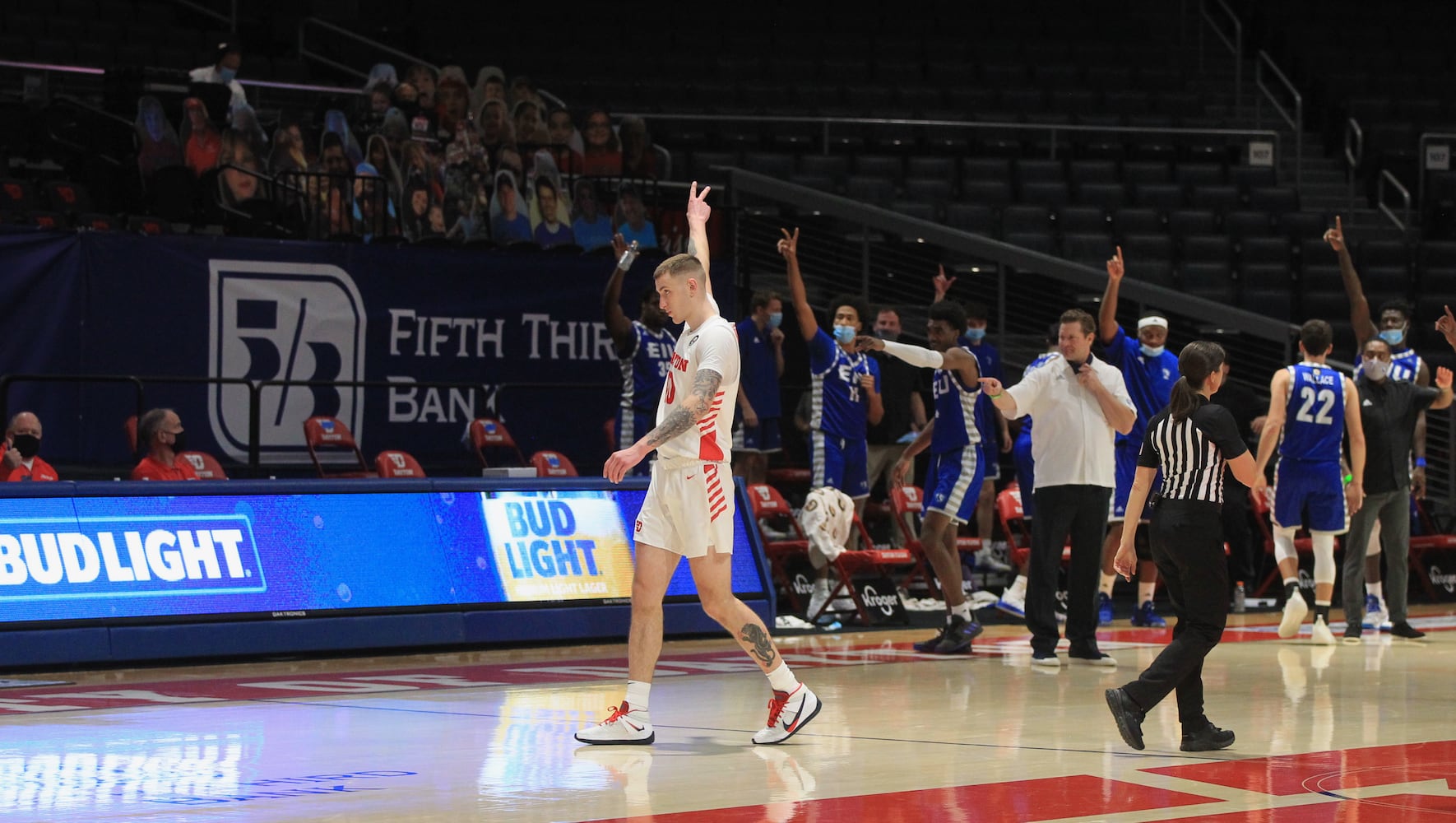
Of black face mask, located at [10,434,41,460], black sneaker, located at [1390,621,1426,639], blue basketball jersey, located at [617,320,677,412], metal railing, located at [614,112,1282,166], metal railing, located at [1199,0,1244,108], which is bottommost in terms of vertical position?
black sneaker, located at [1390,621,1426,639]

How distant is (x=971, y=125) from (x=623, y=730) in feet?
53.9

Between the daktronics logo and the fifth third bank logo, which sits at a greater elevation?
the fifth third bank logo

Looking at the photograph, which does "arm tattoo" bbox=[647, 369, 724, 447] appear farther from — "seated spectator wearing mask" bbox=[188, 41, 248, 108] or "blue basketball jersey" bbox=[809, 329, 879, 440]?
"seated spectator wearing mask" bbox=[188, 41, 248, 108]

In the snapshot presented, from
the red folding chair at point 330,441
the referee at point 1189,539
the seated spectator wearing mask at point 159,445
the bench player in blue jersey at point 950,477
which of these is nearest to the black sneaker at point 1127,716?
the referee at point 1189,539

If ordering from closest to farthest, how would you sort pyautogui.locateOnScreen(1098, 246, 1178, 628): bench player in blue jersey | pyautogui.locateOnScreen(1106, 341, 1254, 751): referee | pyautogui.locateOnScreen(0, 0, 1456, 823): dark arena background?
1. pyautogui.locateOnScreen(0, 0, 1456, 823): dark arena background
2. pyautogui.locateOnScreen(1106, 341, 1254, 751): referee
3. pyautogui.locateOnScreen(1098, 246, 1178, 628): bench player in blue jersey

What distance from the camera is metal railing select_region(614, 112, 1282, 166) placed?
22406 millimetres

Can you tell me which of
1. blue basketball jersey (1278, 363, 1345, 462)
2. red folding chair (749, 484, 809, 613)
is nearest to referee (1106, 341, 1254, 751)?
blue basketball jersey (1278, 363, 1345, 462)

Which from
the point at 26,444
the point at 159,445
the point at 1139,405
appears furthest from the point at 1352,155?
the point at 26,444

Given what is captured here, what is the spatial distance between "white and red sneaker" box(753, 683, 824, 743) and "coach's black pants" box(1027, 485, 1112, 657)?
3.76 meters

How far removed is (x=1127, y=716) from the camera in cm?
781

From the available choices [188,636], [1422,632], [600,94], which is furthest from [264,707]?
[600,94]

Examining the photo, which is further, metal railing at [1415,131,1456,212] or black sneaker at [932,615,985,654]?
metal railing at [1415,131,1456,212]

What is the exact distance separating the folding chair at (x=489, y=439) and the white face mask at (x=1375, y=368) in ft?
22.5

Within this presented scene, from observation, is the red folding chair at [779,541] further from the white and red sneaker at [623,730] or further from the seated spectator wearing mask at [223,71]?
the seated spectator wearing mask at [223,71]
